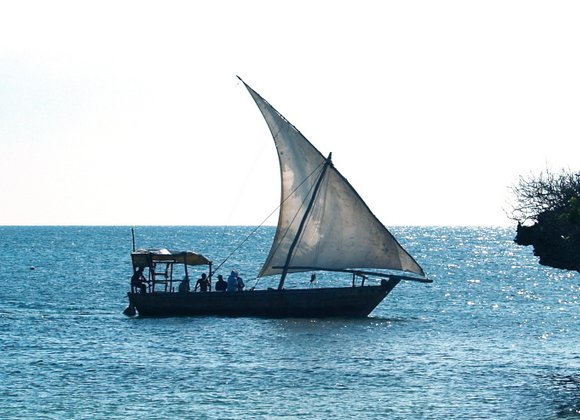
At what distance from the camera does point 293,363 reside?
4284cm

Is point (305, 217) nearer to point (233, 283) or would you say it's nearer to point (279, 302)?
point (279, 302)

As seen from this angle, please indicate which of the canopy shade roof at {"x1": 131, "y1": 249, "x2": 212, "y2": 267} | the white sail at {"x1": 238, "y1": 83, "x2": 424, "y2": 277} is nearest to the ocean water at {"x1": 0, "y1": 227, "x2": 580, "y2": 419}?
the canopy shade roof at {"x1": 131, "y1": 249, "x2": 212, "y2": 267}

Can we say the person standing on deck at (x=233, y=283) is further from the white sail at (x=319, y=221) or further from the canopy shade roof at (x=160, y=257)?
the white sail at (x=319, y=221)

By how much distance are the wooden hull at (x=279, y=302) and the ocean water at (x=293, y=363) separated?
914 millimetres

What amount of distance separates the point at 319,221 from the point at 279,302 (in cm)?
478

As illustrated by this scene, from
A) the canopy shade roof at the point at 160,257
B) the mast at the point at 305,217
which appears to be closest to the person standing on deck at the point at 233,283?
the canopy shade roof at the point at 160,257

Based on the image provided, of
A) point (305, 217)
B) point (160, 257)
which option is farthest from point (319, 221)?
point (160, 257)

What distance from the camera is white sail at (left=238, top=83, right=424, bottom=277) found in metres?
56.7

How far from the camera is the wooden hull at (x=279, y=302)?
56125 millimetres

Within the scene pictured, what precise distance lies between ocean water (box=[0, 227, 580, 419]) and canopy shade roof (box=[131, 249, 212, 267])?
3.20 m

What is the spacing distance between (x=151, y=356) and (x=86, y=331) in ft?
32.4

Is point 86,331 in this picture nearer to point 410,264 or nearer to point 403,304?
point 410,264

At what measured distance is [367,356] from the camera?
44.6 meters

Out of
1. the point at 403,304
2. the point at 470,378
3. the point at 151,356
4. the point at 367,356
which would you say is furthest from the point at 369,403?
the point at 403,304
